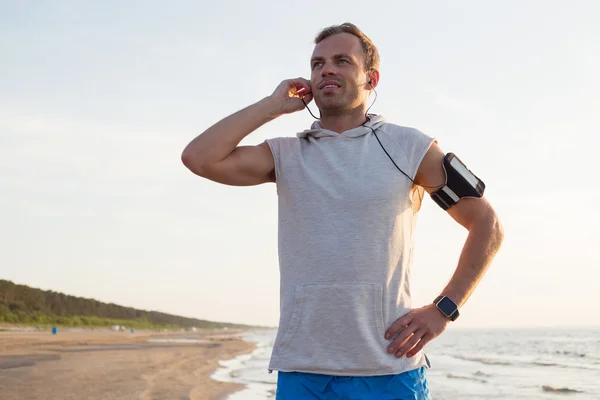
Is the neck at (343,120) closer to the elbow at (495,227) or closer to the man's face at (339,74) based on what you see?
the man's face at (339,74)

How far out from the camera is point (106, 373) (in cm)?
1148

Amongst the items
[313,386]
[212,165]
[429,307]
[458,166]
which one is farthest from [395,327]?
[212,165]

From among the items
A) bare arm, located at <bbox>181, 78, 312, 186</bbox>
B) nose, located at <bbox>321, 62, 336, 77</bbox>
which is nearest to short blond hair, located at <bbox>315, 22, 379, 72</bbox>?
nose, located at <bbox>321, 62, 336, 77</bbox>

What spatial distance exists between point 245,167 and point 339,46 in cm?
59

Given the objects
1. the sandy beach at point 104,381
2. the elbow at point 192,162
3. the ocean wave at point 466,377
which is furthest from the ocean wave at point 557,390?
the elbow at point 192,162

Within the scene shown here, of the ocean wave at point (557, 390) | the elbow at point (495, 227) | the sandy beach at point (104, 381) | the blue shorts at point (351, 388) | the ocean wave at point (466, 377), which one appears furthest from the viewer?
the ocean wave at point (466, 377)

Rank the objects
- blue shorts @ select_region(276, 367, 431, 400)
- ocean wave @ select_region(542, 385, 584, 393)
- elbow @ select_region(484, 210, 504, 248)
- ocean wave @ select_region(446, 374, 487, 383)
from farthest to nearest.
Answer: ocean wave @ select_region(446, 374, 487, 383) < ocean wave @ select_region(542, 385, 584, 393) < elbow @ select_region(484, 210, 504, 248) < blue shorts @ select_region(276, 367, 431, 400)

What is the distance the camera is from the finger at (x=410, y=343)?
2.34 meters

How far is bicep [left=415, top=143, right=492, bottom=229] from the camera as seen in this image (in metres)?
2.59

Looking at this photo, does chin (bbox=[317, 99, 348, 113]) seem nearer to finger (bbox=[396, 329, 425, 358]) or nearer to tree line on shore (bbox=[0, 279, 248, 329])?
finger (bbox=[396, 329, 425, 358])

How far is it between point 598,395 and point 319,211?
35.1 feet

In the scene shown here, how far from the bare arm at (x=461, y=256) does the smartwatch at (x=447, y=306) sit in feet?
0.05

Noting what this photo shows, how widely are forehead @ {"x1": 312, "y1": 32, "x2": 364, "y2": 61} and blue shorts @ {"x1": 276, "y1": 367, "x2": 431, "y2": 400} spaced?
121cm

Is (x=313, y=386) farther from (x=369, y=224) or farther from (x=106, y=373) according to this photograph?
(x=106, y=373)
